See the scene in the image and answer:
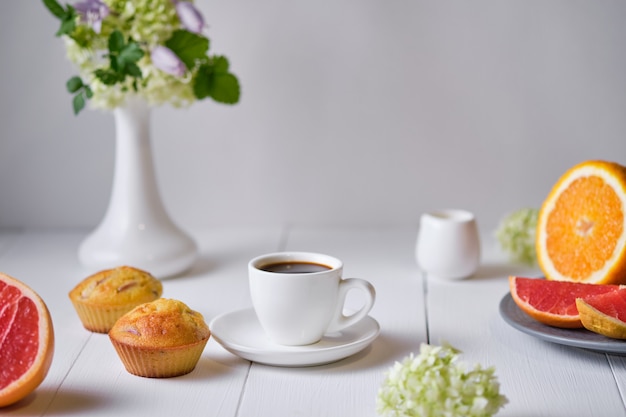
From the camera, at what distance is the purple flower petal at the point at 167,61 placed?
5.04 ft

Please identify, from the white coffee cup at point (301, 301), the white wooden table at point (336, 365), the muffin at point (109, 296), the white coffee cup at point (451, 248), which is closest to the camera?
the white wooden table at point (336, 365)

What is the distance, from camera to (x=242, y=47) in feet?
6.65

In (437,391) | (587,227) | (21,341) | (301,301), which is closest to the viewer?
(437,391)

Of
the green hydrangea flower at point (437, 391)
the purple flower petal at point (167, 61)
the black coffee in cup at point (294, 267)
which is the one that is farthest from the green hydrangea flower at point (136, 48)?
the green hydrangea flower at point (437, 391)

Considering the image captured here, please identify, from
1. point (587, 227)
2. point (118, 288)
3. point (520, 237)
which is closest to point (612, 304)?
point (587, 227)

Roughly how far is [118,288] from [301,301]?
34 cm

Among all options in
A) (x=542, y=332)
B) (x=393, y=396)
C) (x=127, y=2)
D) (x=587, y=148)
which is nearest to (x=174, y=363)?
(x=393, y=396)

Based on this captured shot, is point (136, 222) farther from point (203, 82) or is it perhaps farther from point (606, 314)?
point (606, 314)

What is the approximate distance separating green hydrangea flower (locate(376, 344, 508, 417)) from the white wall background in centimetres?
116

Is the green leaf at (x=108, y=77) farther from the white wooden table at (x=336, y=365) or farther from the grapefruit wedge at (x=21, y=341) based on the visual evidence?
the grapefruit wedge at (x=21, y=341)

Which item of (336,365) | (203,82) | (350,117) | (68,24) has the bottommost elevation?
(336,365)

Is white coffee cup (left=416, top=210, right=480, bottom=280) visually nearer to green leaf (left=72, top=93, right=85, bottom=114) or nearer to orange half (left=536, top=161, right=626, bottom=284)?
orange half (left=536, top=161, right=626, bottom=284)

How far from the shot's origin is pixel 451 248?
1644 millimetres

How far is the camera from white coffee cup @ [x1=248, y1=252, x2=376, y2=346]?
1.16m
